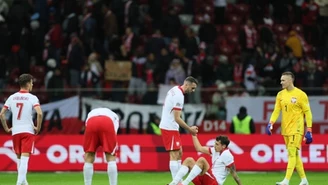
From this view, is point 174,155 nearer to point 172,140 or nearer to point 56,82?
point 172,140

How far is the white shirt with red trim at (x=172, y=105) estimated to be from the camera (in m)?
18.1

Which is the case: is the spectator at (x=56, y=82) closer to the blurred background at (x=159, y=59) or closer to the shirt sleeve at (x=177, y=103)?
the blurred background at (x=159, y=59)

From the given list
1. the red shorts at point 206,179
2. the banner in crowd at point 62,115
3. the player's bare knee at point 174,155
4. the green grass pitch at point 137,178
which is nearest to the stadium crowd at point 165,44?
the banner in crowd at point 62,115

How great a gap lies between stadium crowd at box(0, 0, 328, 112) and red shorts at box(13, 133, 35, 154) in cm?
931

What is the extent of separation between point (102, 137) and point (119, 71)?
521 inches

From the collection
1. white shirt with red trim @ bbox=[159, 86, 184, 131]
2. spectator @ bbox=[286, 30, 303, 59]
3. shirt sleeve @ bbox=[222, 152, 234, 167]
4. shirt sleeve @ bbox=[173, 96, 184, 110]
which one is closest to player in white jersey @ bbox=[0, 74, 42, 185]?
white shirt with red trim @ bbox=[159, 86, 184, 131]

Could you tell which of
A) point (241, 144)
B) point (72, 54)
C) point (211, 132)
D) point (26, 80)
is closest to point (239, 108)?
point (211, 132)

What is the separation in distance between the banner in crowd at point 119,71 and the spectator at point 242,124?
4.47m

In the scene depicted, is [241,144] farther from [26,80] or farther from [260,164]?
[26,80]

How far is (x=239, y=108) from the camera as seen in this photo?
2684 cm

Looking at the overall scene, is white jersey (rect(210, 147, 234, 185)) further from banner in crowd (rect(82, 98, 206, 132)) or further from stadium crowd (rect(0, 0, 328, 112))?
stadium crowd (rect(0, 0, 328, 112))

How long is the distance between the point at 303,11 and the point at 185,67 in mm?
5535

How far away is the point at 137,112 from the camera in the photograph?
2727 cm

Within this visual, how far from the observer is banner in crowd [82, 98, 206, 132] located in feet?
89.0
